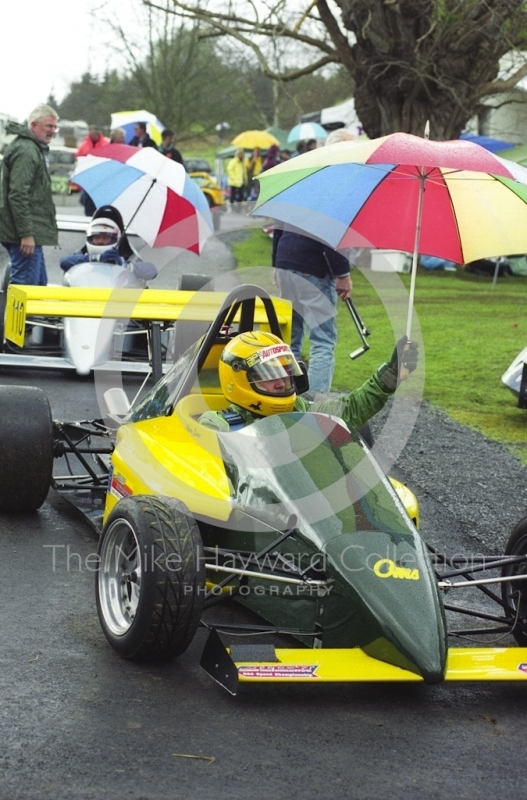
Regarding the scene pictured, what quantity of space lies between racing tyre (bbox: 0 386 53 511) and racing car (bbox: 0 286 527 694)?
606 millimetres

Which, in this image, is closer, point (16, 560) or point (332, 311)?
point (16, 560)

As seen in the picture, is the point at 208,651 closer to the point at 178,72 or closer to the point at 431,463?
the point at 431,463

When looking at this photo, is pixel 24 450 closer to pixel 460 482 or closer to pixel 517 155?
pixel 460 482

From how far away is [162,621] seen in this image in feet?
12.8

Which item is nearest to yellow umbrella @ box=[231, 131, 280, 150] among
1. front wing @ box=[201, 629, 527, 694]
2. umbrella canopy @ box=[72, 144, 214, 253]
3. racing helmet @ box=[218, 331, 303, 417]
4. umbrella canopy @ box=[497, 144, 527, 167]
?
umbrella canopy @ box=[497, 144, 527, 167]

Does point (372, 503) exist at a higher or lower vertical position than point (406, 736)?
higher

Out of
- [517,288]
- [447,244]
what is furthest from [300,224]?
[517,288]

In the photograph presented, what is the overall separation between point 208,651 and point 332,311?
4777mm

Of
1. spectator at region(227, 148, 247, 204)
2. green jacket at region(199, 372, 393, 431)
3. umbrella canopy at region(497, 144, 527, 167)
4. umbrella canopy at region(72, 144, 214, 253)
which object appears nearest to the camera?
green jacket at region(199, 372, 393, 431)

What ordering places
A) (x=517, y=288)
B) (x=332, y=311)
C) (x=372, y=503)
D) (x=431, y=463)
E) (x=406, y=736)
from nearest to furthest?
1. (x=406, y=736)
2. (x=372, y=503)
3. (x=431, y=463)
4. (x=332, y=311)
5. (x=517, y=288)

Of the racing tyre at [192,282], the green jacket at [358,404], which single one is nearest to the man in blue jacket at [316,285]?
the racing tyre at [192,282]

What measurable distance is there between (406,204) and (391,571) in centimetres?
281

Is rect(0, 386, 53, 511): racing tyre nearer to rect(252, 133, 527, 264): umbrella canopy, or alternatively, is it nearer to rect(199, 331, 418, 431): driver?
rect(199, 331, 418, 431): driver

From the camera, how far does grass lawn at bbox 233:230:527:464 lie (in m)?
9.36
